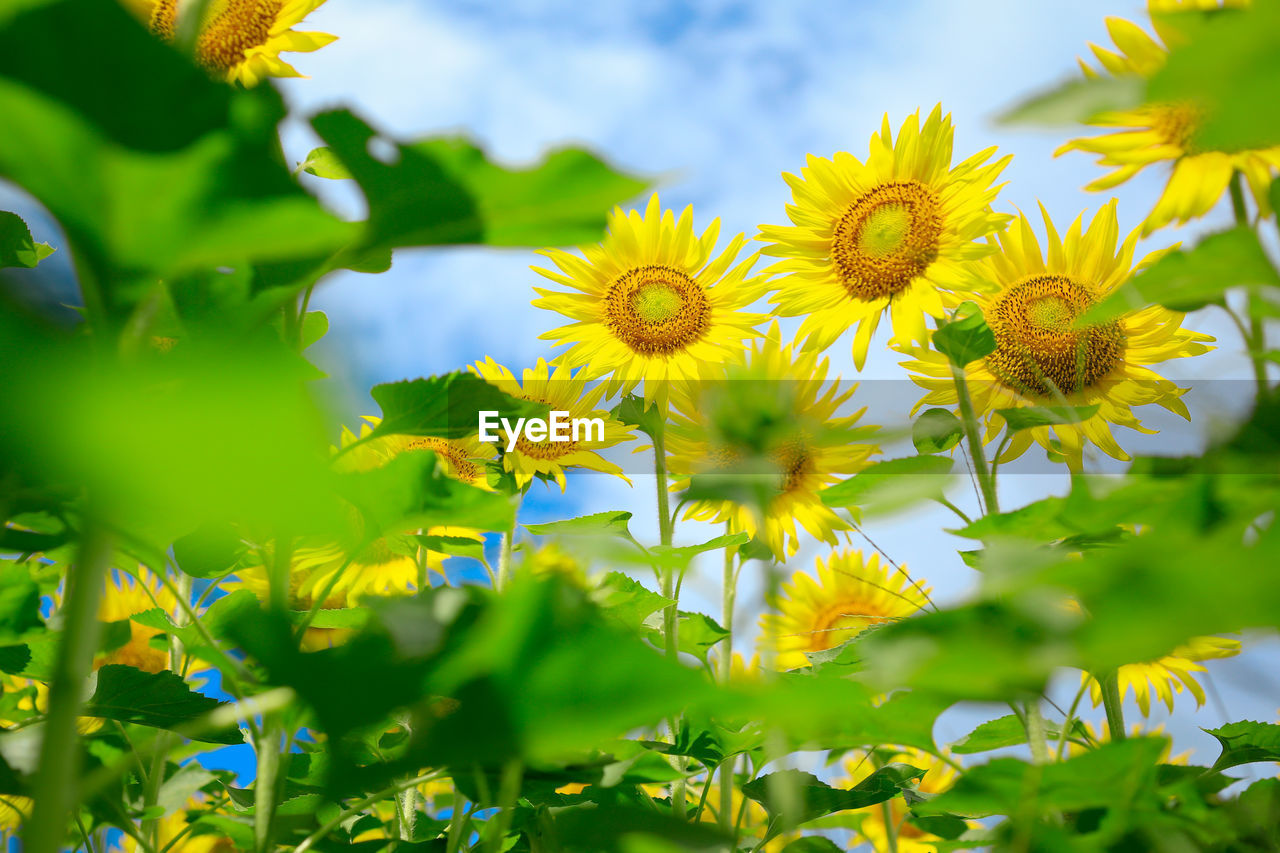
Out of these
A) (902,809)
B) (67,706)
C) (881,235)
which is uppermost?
(881,235)

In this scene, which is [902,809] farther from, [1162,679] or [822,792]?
[822,792]

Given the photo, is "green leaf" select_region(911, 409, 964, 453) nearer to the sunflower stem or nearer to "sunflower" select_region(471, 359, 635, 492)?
the sunflower stem

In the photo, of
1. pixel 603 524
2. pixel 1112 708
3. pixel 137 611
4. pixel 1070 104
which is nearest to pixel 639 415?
pixel 603 524

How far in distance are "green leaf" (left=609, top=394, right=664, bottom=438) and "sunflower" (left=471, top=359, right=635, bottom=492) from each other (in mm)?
91

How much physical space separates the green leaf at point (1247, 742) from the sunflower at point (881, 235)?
43cm

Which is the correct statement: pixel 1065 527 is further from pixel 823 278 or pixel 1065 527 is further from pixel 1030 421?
pixel 823 278

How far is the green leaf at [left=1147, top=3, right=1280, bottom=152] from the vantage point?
0.23 metres

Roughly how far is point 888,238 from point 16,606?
2.71 ft

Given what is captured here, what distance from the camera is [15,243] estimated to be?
1.97 ft

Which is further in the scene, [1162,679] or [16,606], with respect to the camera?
[1162,679]

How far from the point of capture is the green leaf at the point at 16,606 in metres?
0.47

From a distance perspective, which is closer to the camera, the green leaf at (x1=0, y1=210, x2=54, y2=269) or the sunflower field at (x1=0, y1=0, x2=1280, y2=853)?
the sunflower field at (x1=0, y1=0, x2=1280, y2=853)

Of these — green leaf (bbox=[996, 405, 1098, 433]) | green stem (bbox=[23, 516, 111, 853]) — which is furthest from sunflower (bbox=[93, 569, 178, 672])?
green leaf (bbox=[996, 405, 1098, 433])

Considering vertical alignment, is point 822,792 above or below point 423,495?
below
